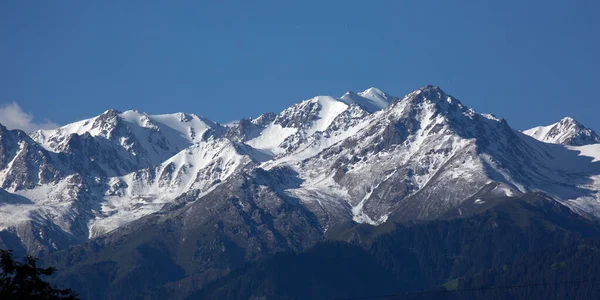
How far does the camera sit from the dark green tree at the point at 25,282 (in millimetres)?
69000

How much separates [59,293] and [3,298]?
311cm

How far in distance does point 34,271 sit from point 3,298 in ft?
7.06

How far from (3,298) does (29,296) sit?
1437 mm

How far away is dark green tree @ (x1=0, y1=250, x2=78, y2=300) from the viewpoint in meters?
69.0

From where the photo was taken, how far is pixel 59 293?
70.2 metres

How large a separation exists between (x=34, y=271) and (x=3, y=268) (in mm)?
1638

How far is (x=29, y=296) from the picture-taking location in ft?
228

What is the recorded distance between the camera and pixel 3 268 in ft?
226

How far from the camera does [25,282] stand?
69.7m

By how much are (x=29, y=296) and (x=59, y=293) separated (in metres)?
1.67

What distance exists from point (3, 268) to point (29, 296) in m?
2.08

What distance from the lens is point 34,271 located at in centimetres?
6931

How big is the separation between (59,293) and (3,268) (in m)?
3.38
